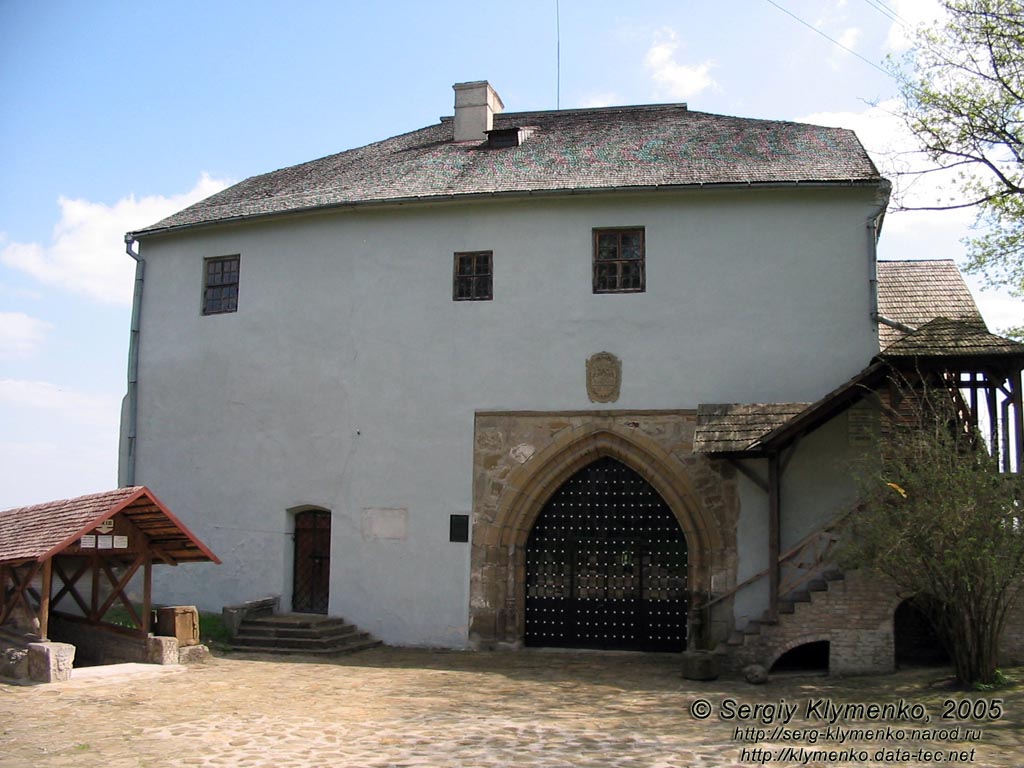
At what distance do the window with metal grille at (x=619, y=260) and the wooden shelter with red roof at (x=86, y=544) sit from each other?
6.76m

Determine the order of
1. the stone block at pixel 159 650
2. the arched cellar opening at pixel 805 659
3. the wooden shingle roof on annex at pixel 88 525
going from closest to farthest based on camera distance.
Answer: the wooden shingle roof on annex at pixel 88 525
the stone block at pixel 159 650
the arched cellar opening at pixel 805 659

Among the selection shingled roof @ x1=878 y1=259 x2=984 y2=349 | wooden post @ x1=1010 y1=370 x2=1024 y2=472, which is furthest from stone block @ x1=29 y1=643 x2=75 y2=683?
shingled roof @ x1=878 y1=259 x2=984 y2=349

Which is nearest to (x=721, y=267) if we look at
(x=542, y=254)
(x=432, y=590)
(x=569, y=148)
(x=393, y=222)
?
(x=542, y=254)

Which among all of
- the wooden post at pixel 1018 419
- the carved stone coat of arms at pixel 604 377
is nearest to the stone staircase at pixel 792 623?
the wooden post at pixel 1018 419

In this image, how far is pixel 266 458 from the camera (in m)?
16.3

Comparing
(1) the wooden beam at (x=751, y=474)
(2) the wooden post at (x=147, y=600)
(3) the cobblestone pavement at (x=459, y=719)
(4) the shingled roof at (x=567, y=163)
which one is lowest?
(3) the cobblestone pavement at (x=459, y=719)

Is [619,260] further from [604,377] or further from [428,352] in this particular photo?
[428,352]

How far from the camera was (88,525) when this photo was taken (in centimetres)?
1191

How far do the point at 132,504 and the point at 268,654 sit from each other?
2983 millimetres

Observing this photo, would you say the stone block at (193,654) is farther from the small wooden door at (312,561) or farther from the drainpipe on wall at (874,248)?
the drainpipe on wall at (874,248)

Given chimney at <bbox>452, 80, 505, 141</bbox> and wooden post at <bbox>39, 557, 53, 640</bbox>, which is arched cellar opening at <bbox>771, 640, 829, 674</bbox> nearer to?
wooden post at <bbox>39, 557, 53, 640</bbox>

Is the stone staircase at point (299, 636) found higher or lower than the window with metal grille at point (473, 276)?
lower

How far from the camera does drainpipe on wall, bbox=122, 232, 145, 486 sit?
1748 cm

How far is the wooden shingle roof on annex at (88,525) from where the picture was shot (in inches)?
466
